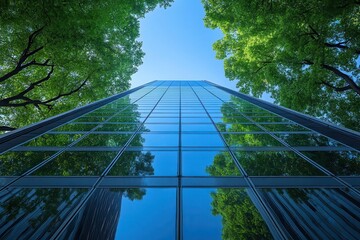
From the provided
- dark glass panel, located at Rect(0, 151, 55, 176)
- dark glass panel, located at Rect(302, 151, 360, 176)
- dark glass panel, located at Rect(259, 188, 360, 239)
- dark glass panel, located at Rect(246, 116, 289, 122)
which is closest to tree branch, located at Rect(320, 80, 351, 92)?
dark glass panel, located at Rect(246, 116, 289, 122)

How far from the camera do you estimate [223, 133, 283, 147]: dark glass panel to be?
305 inches

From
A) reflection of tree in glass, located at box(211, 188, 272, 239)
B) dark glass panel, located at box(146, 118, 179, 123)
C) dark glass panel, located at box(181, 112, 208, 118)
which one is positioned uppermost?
dark glass panel, located at box(181, 112, 208, 118)

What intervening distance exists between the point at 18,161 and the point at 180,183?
404 cm

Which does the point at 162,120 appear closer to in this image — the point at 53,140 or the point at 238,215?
the point at 53,140

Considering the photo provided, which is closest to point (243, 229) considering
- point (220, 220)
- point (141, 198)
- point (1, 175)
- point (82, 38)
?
point (220, 220)

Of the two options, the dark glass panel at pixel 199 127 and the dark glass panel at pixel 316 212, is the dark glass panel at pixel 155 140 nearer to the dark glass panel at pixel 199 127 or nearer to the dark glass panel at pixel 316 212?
the dark glass panel at pixel 199 127

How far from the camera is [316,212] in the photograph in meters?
4.71

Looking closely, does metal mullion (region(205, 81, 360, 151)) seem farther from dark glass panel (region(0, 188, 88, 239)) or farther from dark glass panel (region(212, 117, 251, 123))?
dark glass panel (region(0, 188, 88, 239))

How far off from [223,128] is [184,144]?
89.1 inches

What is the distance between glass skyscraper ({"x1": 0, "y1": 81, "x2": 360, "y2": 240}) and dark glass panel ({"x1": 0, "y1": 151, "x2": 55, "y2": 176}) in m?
0.02

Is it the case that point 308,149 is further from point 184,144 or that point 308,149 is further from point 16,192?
point 16,192

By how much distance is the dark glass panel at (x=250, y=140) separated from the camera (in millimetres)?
7750

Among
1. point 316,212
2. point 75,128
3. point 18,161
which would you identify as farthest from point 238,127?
point 18,161

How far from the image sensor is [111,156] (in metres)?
6.85
